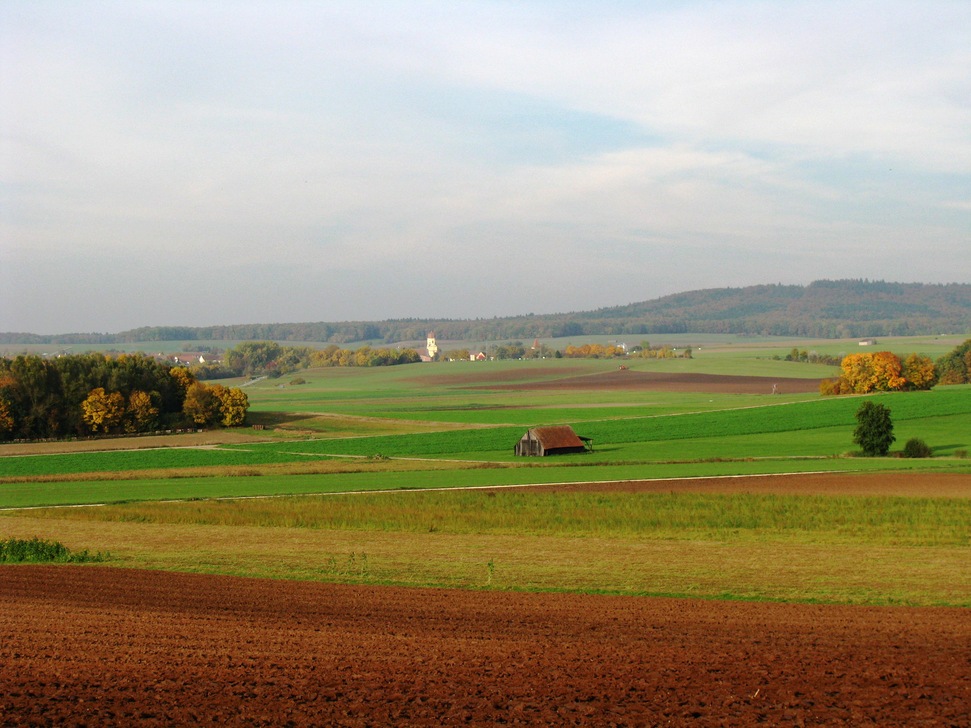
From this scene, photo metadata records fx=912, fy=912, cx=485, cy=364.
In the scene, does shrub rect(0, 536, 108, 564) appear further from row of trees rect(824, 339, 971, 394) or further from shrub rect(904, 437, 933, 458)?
row of trees rect(824, 339, 971, 394)

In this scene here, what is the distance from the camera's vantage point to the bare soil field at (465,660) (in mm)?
10570

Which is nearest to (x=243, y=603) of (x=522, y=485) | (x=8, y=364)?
(x=522, y=485)

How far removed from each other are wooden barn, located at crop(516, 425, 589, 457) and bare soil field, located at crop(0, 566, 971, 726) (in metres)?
39.1

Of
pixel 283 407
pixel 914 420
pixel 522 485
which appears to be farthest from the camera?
pixel 283 407

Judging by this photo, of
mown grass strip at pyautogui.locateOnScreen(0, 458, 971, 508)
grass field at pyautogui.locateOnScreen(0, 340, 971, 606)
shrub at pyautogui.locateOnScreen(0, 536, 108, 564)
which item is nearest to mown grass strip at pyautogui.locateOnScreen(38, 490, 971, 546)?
grass field at pyautogui.locateOnScreen(0, 340, 971, 606)

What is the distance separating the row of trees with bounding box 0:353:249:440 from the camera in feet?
218

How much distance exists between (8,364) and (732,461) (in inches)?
2094

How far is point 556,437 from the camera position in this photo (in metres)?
57.8

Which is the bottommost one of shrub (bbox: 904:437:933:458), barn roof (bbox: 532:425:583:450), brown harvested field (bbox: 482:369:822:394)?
shrub (bbox: 904:437:933:458)

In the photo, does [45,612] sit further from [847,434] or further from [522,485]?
[847,434]

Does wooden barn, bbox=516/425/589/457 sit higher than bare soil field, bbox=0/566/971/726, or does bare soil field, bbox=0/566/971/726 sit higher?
bare soil field, bbox=0/566/971/726

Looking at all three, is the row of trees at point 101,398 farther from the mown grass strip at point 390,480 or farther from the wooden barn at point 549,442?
the wooden barn at point 549,442

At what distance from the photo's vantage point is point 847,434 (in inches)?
2432

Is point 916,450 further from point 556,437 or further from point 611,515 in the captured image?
point 611,515
